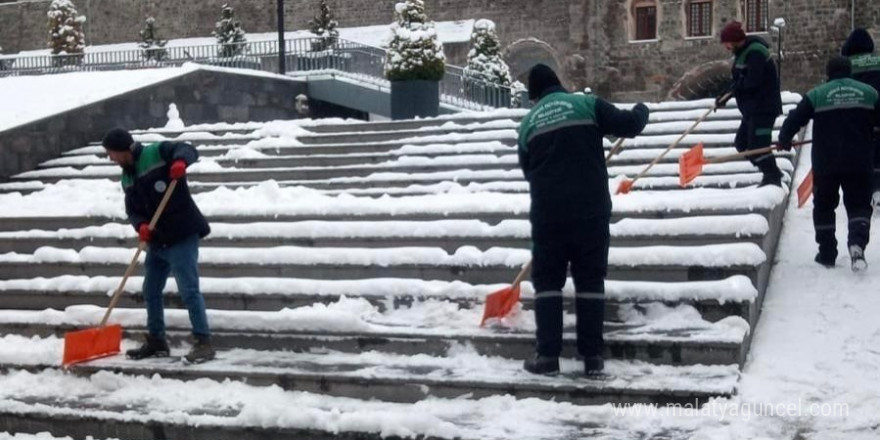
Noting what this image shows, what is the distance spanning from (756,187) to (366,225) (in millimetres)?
2959

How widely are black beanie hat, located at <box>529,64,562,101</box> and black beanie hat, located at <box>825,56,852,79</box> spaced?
233 cm

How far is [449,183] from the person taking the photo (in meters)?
9.23

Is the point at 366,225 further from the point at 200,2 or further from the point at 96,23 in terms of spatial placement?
the point at 96,23

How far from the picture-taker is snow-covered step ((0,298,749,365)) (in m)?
5.61

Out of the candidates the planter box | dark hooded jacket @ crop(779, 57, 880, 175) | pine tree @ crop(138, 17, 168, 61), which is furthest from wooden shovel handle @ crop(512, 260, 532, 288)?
pine tree @ crop(138, 17, 168, 61)

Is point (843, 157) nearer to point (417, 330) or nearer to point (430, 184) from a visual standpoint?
point (417, 330)

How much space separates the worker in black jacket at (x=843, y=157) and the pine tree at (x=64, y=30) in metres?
22.0

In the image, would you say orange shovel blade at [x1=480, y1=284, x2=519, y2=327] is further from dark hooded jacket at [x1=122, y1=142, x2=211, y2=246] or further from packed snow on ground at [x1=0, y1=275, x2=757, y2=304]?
dark hooded jacket at [x1=122, y1=142, x2=211, y2=246]

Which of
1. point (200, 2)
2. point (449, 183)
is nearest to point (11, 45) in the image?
point (200, 2)

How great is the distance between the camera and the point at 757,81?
7.57 metres

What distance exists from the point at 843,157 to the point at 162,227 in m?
4.44

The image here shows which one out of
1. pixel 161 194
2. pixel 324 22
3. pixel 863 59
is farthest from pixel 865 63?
pixel 324 22

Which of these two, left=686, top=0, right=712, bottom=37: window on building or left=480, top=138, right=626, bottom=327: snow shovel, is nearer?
left=480, top=138, right=626, bottom=327: snow shovel

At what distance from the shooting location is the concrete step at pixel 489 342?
5.53 m
